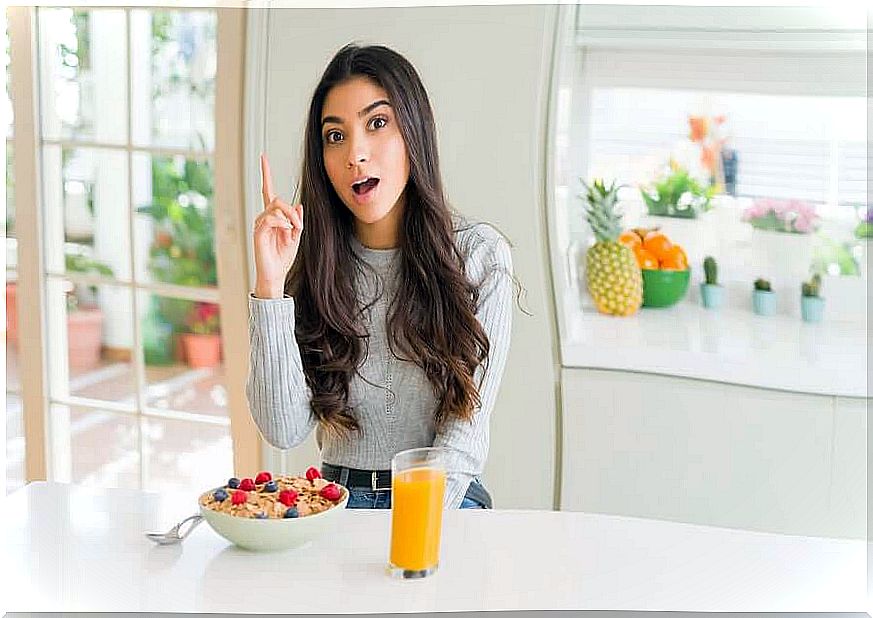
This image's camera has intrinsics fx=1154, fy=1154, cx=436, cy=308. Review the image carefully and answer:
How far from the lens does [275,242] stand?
1644 millimetres

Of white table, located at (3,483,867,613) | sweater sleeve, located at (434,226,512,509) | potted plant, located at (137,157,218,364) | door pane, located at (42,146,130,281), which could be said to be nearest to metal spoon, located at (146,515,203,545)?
white table, located at (3,483,867,613)

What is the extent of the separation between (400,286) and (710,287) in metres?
1.06

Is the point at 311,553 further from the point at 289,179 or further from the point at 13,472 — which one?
the point at 13,472

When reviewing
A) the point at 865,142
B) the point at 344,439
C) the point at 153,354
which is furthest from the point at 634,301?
the point at 153,354

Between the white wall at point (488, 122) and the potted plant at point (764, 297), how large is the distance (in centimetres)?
54

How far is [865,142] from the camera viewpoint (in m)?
2.59

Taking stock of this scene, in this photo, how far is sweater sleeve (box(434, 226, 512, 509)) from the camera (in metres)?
1.75

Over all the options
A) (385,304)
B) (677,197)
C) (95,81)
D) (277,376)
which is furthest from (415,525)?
(95,81)

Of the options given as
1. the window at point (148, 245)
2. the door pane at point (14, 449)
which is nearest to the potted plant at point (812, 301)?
the window at point (148, 245)

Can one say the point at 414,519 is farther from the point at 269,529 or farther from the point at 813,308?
the point at 813,308

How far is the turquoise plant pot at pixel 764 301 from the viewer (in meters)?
2.62

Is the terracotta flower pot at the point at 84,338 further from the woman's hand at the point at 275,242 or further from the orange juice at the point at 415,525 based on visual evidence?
the orange juice at the point at 415,525

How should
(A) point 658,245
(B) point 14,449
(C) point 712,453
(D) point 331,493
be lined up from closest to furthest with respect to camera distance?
(D) point 331,493
(C) point 712,453
(A) point 658,245
(B) point 14,449

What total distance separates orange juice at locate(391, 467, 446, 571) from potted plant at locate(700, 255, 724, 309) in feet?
5.00
